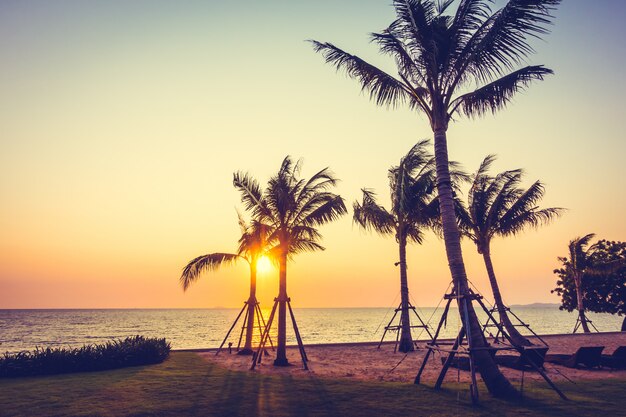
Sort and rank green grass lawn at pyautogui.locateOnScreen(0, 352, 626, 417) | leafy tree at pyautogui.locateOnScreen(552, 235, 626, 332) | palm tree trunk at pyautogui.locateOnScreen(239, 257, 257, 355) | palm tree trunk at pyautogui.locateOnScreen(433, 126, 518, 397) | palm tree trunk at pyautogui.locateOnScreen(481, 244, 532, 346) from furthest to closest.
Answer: leafy tree at pyautogui.locateOnScreen(552, 235, 626, 332), palm tree trunk at pyautogui.locateOnScreen(481, 244, 532, 346), palm tree trunk at pyautogui.locateOnScreen(239, 257, 257, 355), palm tree trunk at pyautogui.locateOnScreen(433, 126, 518, 397), green grass lawn at pyautogui.locateOnScreen(0, 352, 626, 417)

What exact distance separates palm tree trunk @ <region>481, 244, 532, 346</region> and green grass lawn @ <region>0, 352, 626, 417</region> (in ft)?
29.2

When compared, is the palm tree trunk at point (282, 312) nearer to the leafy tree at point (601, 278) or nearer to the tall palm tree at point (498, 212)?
the tall palm tree at point (498, 212)

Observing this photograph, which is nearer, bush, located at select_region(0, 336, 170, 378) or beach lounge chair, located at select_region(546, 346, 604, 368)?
bush, located at select_region(0, 336, 170, 378)

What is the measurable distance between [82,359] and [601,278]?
1680 inches

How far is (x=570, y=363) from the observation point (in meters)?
14.6

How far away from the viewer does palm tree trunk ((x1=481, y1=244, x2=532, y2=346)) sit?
68.5 feet

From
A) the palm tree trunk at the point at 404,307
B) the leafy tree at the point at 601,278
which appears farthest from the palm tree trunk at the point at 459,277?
the leafy tree at the point at 601,278

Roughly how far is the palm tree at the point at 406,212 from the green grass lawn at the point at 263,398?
10152 millimetres

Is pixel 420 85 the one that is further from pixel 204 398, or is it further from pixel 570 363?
pixel 570 363

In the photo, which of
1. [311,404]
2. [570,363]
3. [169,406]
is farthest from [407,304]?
[169,406]

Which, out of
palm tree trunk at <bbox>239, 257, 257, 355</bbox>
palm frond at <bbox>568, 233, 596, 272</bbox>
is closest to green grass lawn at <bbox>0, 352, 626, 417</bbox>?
palm tree trunk at <bbox>239, 257, 257, 355</bbox>

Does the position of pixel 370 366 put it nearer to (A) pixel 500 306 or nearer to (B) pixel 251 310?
(B) pixel 251 310

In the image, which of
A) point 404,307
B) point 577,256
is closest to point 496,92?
point 404,307

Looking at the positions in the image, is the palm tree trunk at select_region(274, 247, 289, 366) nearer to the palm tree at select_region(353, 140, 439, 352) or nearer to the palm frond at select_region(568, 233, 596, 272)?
the palm tree at select_region(353, 140, 439, 352)
